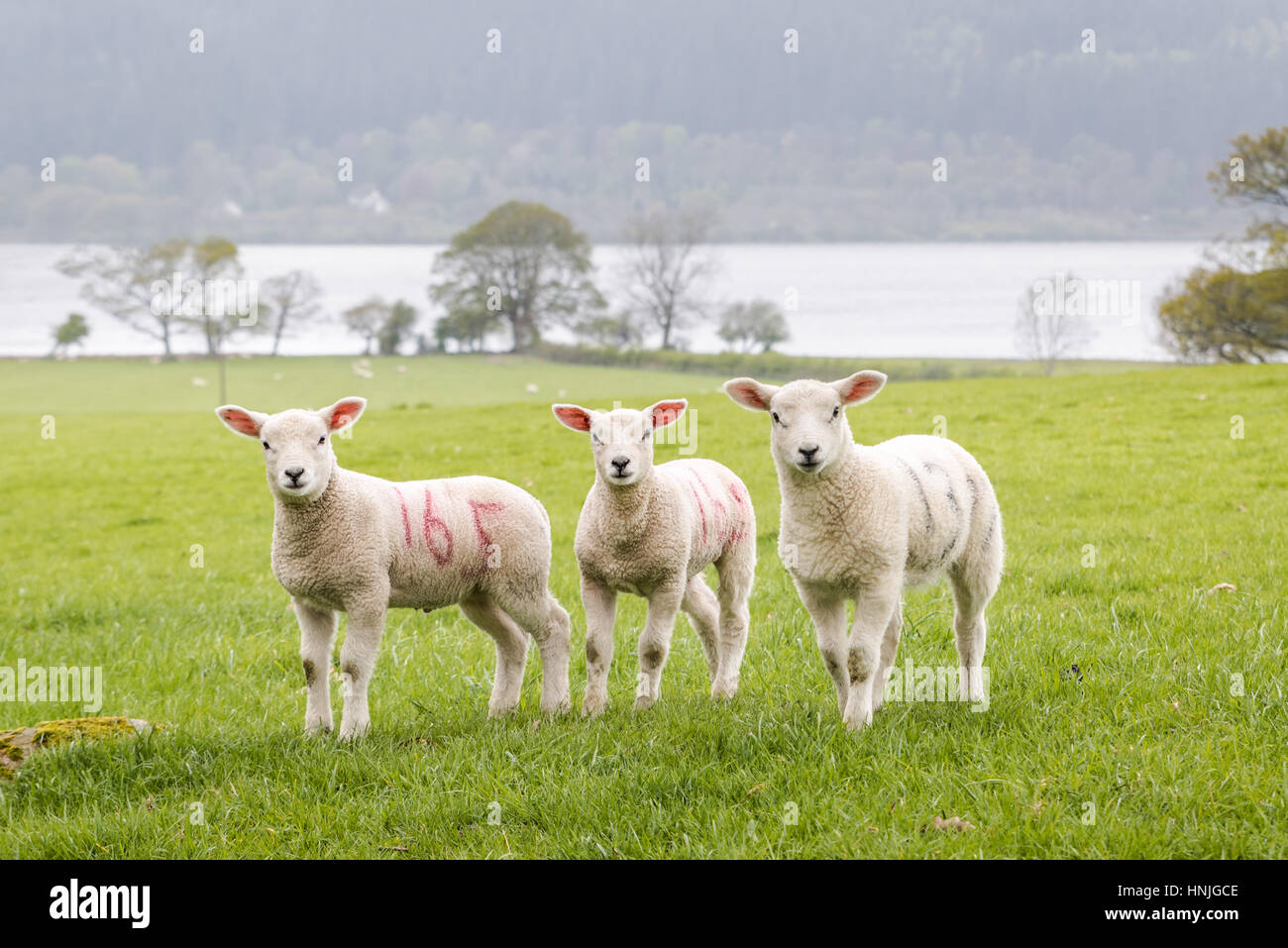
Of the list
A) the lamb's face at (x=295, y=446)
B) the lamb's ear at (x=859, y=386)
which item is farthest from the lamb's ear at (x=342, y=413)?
the lamb's ear at (x=859, y=386)

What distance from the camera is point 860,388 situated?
4.84 metres

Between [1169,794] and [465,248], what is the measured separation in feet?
179

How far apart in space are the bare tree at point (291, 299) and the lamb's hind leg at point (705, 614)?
5162 centimetres

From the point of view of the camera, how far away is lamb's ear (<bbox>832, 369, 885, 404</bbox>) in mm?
4789

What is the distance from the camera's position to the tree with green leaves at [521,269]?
52.9 metres

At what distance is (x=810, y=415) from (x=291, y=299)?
5418 cm

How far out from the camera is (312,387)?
132ft

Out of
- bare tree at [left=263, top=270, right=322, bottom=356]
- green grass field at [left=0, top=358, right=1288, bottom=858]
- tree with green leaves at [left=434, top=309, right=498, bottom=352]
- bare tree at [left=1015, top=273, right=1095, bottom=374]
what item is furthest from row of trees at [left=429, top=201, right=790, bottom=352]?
green grass field at [left=0, top=358, right=1288, bottom=858]

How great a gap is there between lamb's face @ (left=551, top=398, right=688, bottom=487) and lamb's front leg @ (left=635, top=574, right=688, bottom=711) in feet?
1.98

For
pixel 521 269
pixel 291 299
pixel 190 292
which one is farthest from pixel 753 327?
pixel 190 292

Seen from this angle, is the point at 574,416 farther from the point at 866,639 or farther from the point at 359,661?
the point at 866,639

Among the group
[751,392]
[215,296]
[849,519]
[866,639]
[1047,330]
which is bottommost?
[866,639]

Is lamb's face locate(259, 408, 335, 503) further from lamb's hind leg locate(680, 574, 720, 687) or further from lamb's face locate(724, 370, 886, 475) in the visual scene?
lamb's hind leg locate(680, 574, 720, 687)

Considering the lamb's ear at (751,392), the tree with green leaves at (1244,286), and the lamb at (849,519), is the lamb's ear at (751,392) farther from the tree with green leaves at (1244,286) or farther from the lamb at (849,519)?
the tree with green leaves at (1244,286)
